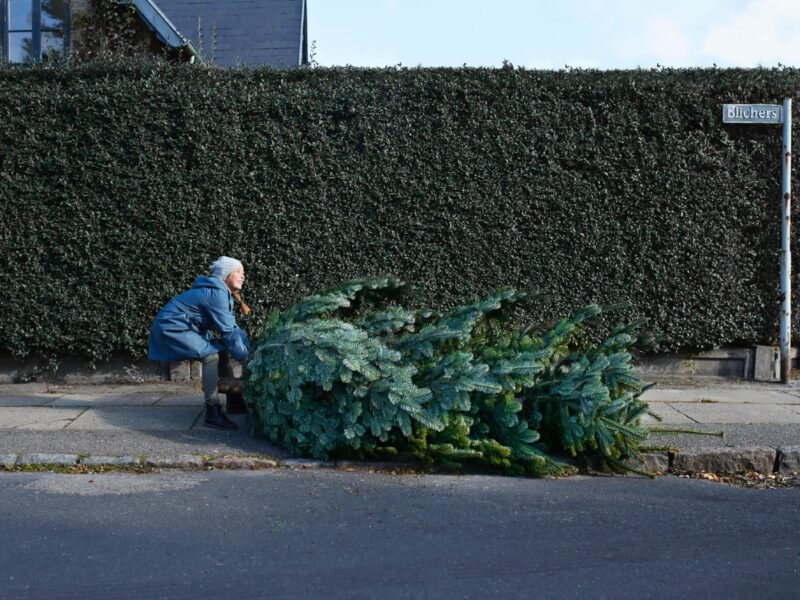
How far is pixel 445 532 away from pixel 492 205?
17.7 feet

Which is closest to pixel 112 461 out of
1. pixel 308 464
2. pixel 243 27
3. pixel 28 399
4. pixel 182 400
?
pixel 308 464

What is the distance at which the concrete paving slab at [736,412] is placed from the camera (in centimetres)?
783

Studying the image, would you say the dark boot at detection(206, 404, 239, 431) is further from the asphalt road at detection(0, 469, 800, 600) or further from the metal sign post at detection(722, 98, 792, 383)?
the metal sign post at detection(722, 98, 792, 383)

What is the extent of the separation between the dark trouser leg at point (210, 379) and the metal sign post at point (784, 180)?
6248 millimetres

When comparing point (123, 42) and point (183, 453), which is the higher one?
point (123, 42)

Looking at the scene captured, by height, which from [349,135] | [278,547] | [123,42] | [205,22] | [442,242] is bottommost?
[278,547]

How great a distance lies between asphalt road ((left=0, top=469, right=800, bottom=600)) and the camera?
4078 mm

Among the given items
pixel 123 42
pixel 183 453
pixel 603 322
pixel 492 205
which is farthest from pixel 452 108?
pixel 123 42

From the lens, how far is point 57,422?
24.8ft

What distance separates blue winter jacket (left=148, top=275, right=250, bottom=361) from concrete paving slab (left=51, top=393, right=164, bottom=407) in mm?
1386

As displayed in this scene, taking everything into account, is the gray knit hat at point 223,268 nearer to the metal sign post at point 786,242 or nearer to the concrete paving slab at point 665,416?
the concrete paving slab at point 665,416

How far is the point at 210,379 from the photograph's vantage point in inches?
287

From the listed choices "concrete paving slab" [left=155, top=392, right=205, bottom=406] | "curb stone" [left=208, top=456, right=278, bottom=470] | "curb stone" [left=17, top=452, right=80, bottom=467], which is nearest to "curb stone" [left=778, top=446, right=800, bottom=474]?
"curb stone" [left=208, top=456, right=278, bottom=470]

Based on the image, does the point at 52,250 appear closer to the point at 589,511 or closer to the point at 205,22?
the point at 589,511
